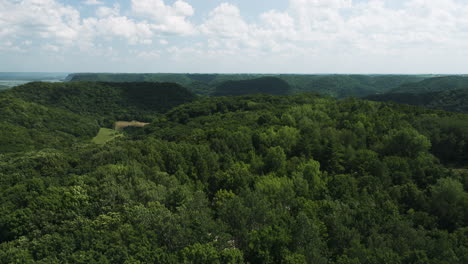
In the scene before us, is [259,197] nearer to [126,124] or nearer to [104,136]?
[104,136]

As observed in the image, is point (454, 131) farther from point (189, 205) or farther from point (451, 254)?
point (189, 205)

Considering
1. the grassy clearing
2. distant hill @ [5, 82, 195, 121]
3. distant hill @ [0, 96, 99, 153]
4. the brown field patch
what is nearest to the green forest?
distant hill @ [0, 96, 99, 153]

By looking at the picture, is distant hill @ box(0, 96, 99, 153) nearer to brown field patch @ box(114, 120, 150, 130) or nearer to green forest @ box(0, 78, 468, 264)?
brown field patch @ box(114, 120, 150, 130)

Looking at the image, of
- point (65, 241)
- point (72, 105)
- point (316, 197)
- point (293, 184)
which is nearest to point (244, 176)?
point (293, 184)

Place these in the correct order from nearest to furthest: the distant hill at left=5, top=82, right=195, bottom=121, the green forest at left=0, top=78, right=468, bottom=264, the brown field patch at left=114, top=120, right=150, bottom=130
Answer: the green forest at left=0, top=78, right=468, bottom=264 < the brown field patch at left=114, top=120, right=150, bottom=130 < the distant hill at left=5, top=82, right=195, bottom=121

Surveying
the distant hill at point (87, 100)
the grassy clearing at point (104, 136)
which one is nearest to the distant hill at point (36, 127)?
the grassy clearing at point (104, 136)

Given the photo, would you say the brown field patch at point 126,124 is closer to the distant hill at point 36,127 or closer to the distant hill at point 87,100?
the distant hill at point 87,100

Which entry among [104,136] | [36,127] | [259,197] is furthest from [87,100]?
[259,197]
